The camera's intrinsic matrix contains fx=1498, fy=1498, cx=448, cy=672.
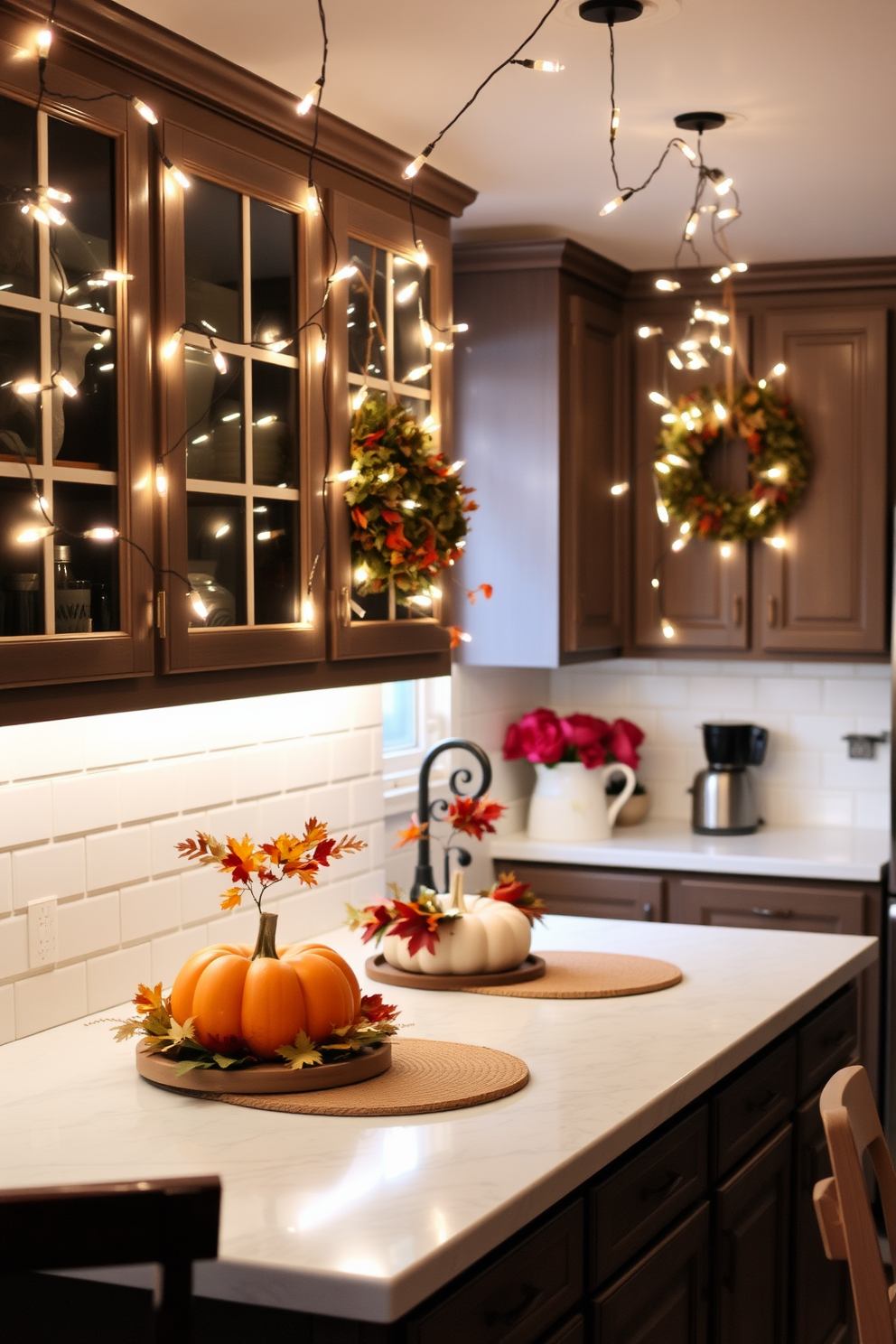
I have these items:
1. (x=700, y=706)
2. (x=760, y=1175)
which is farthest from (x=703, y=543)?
(x=760, y=1175)

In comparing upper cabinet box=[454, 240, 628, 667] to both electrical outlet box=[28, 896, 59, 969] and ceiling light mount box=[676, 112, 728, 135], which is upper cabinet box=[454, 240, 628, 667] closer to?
ceiling light mount box=[676, 112, 728, 135]

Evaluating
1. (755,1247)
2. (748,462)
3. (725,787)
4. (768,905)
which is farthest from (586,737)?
(755,1247)

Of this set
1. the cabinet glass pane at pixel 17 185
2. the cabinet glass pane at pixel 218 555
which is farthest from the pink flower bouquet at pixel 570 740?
the cabinet glass pane at pixel 17 185

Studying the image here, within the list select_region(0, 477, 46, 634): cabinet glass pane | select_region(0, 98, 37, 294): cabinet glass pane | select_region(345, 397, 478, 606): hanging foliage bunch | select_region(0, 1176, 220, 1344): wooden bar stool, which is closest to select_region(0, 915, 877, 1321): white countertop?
select_region(0, 1176, 220, 1344): wooden bar stool

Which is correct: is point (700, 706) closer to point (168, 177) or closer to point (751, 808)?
point (751, 808)

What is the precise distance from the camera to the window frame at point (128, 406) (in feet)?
6.64

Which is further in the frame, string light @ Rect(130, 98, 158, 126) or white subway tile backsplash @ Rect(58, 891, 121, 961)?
white subway tile backsplash @ Rect(58, 891, 121, 961)

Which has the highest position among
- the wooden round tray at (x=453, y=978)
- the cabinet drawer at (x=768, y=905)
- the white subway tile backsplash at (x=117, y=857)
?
the white subway tile backsplash at (x=117, y=857)

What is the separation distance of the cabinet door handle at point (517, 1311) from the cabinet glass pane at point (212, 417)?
1227 millimetres

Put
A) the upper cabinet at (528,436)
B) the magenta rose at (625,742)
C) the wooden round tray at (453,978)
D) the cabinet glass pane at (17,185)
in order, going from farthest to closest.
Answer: the magenta rose at (625,742) → the upper cabinet at (528,436) → the wooden round tray at (453,978) → the cabinet glass pane at (17,185)

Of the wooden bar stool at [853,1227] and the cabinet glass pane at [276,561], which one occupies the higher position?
the cabinet glass pane at [276,561]

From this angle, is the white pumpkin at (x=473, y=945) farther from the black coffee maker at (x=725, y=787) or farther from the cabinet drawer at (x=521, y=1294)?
the black coffee maker at (x=725, y=787)

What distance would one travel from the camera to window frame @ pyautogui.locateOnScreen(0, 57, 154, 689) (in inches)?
79.7

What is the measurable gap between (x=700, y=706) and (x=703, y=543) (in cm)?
62
